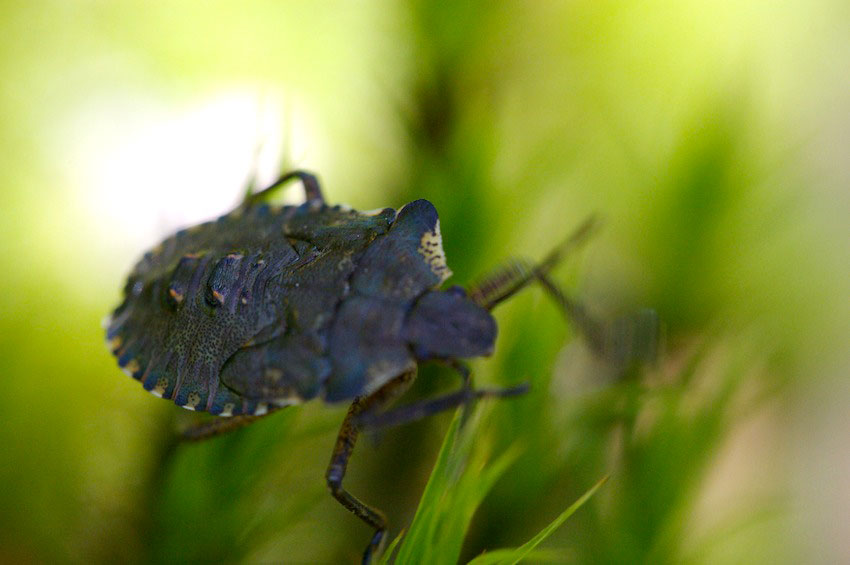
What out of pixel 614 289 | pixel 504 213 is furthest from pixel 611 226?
pixel 504 213

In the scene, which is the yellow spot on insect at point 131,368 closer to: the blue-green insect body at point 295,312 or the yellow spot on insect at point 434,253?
the blue-green insect body at point 295,312

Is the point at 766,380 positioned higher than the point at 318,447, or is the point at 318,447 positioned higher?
the point at 318,447

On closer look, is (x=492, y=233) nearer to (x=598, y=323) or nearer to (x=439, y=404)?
(x=598, y=323)

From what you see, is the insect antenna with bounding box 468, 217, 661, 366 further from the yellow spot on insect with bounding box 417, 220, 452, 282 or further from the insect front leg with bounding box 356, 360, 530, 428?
the insect front leg with bounding box 356, 360, 530, 428

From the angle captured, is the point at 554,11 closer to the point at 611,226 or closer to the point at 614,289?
the point at 611,226

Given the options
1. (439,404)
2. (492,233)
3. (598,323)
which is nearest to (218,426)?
(439,404)

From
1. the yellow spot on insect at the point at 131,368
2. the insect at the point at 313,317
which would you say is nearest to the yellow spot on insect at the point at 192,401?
the insect at the point at 313,317

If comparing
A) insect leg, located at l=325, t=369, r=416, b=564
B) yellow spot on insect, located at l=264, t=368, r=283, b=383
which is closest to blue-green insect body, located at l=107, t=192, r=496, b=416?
yellow spot on insect, located at l=264, t=368, r=283, b=383
